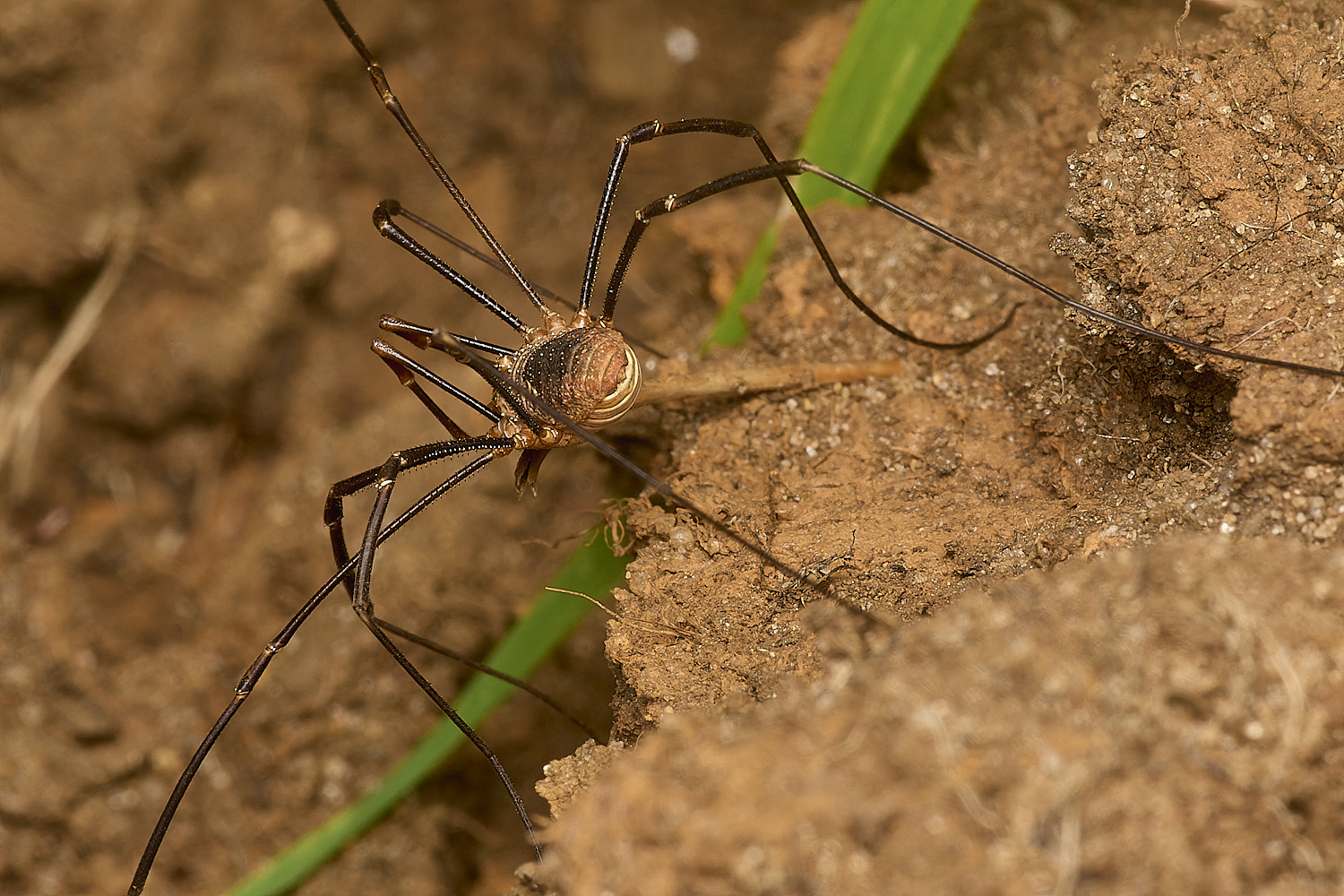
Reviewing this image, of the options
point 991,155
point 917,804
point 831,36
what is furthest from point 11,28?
point 917,804

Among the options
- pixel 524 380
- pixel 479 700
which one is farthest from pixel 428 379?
pixel 479 700

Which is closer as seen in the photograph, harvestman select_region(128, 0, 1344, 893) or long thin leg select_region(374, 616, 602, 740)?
harvestman select_region(128, 0, 1344, 893)

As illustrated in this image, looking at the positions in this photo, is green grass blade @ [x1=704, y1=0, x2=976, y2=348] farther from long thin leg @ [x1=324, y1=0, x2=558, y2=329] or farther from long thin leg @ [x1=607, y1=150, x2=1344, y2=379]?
long thin leg @ [x1=324, y1=0, x2=558, y2=329]

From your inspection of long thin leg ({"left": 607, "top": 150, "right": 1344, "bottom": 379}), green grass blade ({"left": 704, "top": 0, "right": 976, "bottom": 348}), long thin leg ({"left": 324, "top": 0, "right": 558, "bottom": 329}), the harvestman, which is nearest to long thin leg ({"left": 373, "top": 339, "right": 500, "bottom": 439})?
the harvestman

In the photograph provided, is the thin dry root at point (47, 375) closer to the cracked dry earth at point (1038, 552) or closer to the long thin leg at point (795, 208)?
the long thin leg at point (795, 208)

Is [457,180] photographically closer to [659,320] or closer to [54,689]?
[659,320]

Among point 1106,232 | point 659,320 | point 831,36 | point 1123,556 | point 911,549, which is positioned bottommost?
point 1123,556
